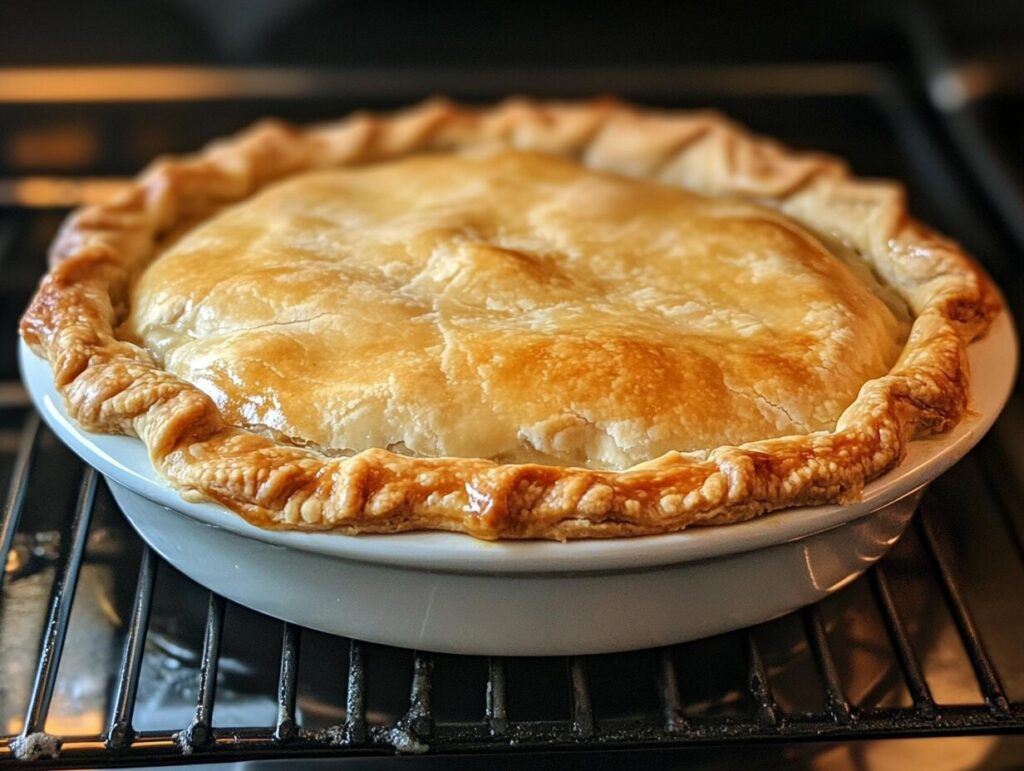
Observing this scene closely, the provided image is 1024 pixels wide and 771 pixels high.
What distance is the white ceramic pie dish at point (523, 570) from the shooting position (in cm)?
126

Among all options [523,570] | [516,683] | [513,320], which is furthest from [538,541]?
[513,320]

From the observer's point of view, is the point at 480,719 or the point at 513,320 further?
the point at 513,320

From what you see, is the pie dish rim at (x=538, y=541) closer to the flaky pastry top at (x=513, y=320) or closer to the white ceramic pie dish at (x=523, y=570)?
the white ceramic pie dish at (x=523, y=570)

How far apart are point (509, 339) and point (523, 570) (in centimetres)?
36

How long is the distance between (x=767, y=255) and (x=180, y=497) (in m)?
0.93

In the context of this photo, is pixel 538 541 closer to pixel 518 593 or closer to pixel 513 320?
pixel 518 593

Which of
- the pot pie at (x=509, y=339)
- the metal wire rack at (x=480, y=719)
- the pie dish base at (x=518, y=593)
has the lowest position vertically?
the metal wire rack at (x=480, y=719)

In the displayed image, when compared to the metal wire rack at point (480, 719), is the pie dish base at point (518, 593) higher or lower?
higher

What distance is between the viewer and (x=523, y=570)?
1.26 m

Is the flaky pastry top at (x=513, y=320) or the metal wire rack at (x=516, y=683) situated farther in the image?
the flaky pastry top at (x=513, y=320)

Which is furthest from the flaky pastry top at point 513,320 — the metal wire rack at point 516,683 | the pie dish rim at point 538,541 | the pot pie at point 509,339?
the metal wire rack at point 516,683

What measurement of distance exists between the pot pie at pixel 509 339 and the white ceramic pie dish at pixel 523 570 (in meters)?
0.03

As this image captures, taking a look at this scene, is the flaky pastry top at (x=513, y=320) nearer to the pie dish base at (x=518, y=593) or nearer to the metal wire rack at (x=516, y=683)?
the pie dish base at (x=518, y=593)

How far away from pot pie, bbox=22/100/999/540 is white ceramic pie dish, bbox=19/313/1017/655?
0.08 feet
